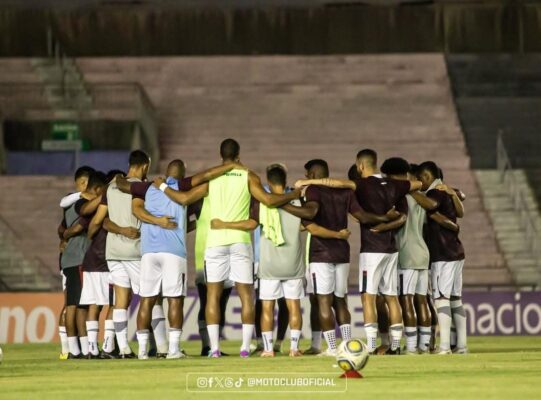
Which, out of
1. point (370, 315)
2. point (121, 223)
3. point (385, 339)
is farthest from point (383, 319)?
point (121, 223)

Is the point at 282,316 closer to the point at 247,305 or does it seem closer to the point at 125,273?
the point at 247,305

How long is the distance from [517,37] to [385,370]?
28170mm

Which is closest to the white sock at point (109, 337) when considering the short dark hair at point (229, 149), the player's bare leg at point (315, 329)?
the player's bare leg at point (315, 329)

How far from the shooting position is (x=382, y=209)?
60.0 ft

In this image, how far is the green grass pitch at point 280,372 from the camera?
42.7 ft

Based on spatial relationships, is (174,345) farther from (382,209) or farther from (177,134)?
(177,134)

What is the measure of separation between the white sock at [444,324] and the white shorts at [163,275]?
10.3ft

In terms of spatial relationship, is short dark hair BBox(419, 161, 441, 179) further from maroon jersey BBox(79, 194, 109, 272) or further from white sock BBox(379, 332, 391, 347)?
maroon jersey BBox(79, 194, 109, 272)

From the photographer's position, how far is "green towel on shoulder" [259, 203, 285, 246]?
60.5 ft

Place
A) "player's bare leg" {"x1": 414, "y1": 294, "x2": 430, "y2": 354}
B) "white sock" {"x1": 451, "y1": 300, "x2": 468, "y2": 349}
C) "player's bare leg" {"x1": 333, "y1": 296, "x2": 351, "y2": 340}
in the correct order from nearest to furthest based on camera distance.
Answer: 1. "player's bare leg" {"x1": 333, "y1": 296, "x2": 351, "y2": 340}
2. "player's bare leg" {"x1": 414, "y1": 294, "x2": 430, "y2": 354}
3. "white sock" {"x1": 451, "y1": 300, "x2": 468, "y2": 349}

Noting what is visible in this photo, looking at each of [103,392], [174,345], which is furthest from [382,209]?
[103,392]

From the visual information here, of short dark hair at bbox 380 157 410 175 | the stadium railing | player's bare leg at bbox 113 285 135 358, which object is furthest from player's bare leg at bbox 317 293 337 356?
the stadium railing

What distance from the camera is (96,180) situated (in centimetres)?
1925

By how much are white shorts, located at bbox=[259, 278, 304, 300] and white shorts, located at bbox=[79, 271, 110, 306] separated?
1.88 metres
